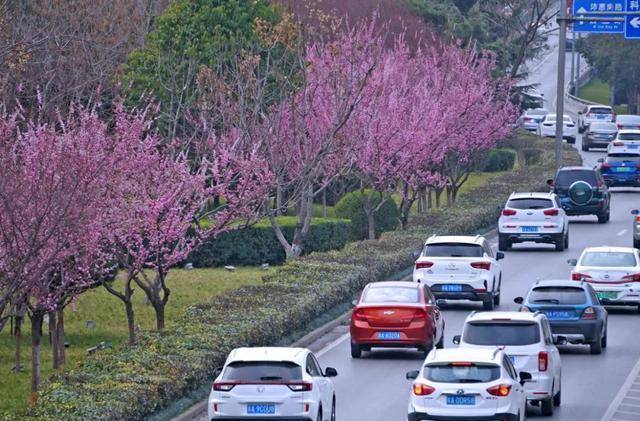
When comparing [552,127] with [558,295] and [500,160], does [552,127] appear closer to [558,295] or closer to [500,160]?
[500,160]

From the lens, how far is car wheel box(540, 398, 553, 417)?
2380 centimetres

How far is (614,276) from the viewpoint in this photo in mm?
35781

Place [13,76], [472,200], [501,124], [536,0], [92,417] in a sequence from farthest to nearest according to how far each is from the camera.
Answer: [536,0]
[501,124]
[472,200]
[13,76]
[92,417]

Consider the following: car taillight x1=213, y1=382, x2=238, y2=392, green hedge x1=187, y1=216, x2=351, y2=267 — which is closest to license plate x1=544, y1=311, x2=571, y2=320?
car taillight x1=213, y1=382, x2=238, y2=392

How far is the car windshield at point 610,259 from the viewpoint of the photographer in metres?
36.3

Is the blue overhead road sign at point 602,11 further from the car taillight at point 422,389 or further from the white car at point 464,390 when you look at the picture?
the car taillight at point 422,389

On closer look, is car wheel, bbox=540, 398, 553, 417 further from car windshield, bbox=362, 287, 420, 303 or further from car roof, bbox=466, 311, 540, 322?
car windshield, bbox=362, 287, 420, 303

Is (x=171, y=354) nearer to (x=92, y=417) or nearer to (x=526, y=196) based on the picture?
(x=92, y=417)

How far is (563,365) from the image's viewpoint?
29531mm

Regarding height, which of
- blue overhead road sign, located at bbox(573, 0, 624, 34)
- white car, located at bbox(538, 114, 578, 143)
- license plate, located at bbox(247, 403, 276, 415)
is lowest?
license plate, located at bbox(247, 403, 276, 415)

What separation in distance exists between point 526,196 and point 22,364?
19425mm

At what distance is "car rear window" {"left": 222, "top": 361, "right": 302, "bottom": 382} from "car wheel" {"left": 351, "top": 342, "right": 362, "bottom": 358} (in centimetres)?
913

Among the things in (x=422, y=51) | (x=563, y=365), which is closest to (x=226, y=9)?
(x=422, y=51)

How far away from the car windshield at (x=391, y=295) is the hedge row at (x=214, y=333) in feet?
6.15
